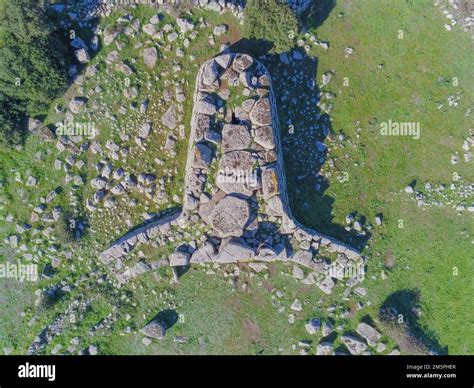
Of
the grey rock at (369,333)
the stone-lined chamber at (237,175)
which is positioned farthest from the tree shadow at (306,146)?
the grey rock at (369,333)

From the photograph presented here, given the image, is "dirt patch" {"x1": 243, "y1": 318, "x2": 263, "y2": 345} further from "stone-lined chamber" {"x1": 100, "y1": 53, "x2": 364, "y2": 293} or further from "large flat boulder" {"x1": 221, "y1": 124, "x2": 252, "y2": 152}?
"large flat boulder" {"x1": 221, "y1": 124, "x2": 252, "y2": 152}

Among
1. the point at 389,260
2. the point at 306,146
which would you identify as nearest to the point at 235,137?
the point at 306,146

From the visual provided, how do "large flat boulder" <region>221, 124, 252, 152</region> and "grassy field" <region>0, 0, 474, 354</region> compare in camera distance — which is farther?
"grassy field" <region>0, 0, 474, 354</region>

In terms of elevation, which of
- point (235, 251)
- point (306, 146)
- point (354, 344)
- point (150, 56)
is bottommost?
point (354, 344)

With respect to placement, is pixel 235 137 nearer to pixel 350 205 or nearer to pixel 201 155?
pixel 201 155

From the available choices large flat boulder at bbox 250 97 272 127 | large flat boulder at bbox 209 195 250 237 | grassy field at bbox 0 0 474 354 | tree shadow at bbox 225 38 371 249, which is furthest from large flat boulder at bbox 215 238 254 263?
large flat boulder at bbox 250 97 272 127
